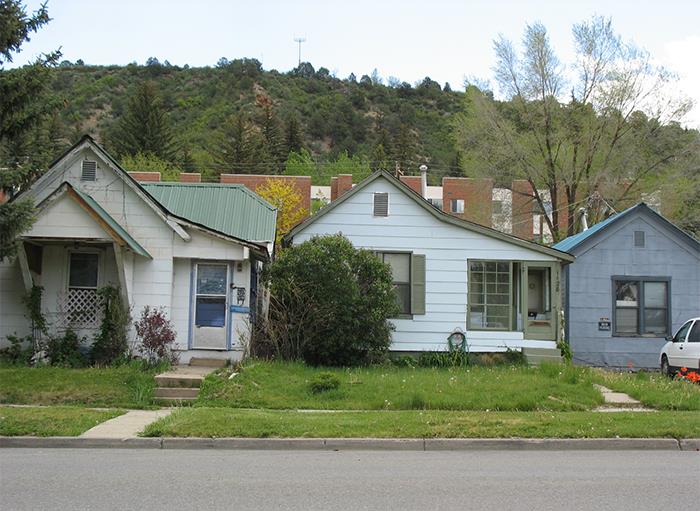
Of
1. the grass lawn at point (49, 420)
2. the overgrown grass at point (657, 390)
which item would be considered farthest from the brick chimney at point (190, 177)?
the grass lawn at point (49, 420)

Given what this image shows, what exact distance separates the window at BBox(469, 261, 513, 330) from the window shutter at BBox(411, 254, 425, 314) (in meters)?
1.45

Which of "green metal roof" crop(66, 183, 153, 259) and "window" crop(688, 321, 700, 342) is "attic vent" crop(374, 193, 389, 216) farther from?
"window" crop(688, 321, 700, 342)

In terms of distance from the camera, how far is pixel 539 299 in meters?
21.8

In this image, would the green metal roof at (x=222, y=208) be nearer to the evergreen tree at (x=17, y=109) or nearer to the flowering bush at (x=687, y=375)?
the evergreen tree at (x=17, y=109)

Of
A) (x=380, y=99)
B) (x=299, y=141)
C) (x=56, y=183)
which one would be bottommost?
(x=56, y=183)

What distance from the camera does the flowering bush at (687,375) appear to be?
15547 mm

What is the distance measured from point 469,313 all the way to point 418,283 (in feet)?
5.30

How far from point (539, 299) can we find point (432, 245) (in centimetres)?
448

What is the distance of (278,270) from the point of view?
56.3 feet

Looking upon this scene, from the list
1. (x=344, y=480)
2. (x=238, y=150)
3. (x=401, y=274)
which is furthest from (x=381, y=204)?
(x=238, y=150)

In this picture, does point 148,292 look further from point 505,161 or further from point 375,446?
point 505,161

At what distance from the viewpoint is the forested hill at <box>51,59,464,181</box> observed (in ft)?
255

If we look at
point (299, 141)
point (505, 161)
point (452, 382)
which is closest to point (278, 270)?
point (452, 382)

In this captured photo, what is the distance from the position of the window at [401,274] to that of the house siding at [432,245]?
0.22 metres
